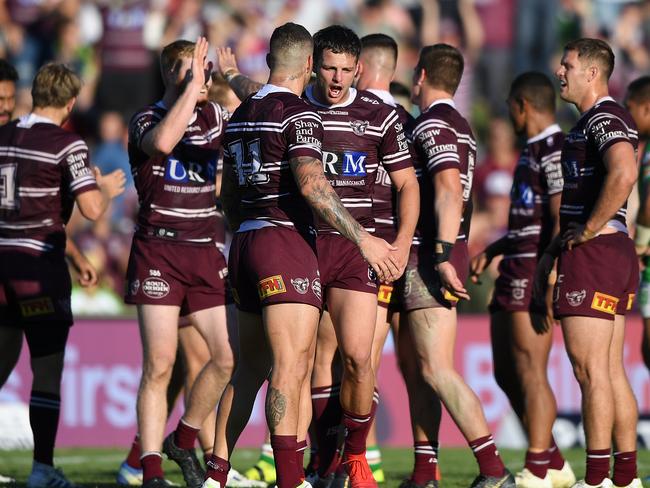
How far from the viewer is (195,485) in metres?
8.54

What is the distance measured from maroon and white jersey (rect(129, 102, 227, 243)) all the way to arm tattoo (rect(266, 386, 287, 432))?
203cm

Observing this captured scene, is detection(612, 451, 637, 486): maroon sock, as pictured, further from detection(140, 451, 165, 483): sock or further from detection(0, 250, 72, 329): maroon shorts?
detection(0, 250, 72, 329): maroon shorts

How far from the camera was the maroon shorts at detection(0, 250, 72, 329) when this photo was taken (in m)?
8.93

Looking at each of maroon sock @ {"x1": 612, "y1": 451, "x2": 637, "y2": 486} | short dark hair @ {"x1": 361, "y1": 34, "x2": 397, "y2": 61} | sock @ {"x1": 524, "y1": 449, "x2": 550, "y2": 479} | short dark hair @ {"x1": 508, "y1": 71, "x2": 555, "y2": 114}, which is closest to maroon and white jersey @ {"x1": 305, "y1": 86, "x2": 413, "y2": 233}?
short dark hair @ {"x1": 361, "y1": 34, "x2": 397, "y2": 61}

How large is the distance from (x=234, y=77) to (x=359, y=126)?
1545 millimetres

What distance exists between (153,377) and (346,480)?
5.02 ft

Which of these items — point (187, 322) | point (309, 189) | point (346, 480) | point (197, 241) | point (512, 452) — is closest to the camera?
point (309, 189)

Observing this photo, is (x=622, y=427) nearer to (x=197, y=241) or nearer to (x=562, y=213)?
(x=562, y=213)

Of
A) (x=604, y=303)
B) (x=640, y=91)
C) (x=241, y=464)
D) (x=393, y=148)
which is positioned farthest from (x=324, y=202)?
(x=241, y=464)

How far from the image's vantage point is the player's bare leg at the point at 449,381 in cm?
820

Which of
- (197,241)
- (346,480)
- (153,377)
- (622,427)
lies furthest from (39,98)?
(622,427)

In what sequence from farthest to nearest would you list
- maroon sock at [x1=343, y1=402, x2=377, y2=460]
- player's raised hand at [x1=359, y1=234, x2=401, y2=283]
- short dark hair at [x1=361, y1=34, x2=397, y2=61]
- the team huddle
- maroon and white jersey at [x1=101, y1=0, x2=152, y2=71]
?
maroon and white jersey at [x1=101, y1=0, x2=152, y2=71] → short dark hair at [x1=361, y1=34, x2=397, y2=61] → maroon sock at [x1=343, y1=402, x2=377, y2=460] → the team huddle → player's raised hand at [x1=359, y1=234, x2=401, y2=283]

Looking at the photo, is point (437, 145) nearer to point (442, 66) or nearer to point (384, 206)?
point (384, 206)

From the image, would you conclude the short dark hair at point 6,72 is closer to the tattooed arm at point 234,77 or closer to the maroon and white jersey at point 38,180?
the maroon and white jersey at point 38,180
